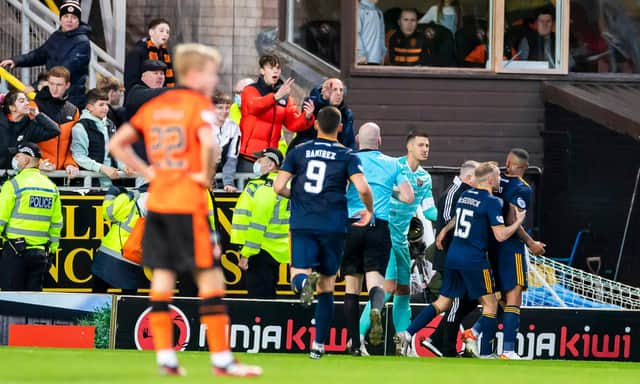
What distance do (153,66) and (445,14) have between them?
20.3ft

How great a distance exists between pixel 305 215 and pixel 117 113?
4896 millimetres

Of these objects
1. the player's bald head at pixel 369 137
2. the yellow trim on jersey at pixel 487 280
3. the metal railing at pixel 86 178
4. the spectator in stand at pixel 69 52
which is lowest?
the yellow trim on jersey at pixel 487 280

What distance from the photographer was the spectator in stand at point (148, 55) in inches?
640

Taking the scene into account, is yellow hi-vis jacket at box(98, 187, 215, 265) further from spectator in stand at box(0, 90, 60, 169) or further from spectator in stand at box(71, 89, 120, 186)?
spectator in stand at box(0, 90, 60, 169)

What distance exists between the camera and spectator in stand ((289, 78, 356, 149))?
1617cm

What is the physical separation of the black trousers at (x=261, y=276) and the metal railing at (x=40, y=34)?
5024 millimetres

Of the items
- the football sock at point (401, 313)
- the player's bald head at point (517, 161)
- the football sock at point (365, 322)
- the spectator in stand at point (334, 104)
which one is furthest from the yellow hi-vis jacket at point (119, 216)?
the player's bald head at point (517, 161)

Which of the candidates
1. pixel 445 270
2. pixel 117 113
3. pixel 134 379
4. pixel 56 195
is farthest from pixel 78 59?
pixel 134 379

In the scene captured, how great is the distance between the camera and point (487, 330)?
591 inches

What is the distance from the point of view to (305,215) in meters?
12.9

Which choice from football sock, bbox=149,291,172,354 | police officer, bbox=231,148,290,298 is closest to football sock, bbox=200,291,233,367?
football sock, bbox=149,291,172,354

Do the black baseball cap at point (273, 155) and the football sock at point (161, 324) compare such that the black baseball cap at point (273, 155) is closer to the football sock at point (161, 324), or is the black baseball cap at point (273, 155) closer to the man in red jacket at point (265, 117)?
the man in red jacket at point (265, 117)

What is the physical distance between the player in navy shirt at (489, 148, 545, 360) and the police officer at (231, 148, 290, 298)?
2.26m

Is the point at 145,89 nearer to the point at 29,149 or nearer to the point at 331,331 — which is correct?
the point at 29,149
